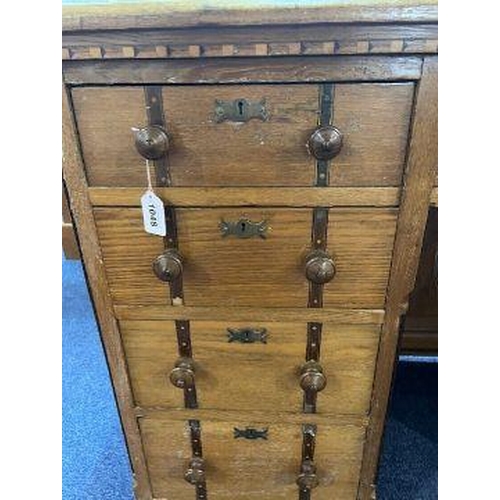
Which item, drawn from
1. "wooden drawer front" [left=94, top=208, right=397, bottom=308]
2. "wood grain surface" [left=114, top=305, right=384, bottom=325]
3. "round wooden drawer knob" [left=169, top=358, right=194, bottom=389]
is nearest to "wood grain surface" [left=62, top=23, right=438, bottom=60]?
"wooden drawer front" [left=94, top=208, right=397, bottom=308]

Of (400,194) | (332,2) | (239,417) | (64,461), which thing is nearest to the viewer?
(332,2)

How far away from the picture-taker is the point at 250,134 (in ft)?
2.41

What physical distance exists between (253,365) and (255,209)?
30cm

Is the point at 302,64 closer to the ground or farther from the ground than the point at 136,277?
farther from the ground

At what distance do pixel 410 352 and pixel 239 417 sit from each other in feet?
2.18

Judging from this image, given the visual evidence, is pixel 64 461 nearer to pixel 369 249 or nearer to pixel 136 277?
pixel 136 277

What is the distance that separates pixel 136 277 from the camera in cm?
87

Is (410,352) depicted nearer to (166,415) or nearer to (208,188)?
(166,415)

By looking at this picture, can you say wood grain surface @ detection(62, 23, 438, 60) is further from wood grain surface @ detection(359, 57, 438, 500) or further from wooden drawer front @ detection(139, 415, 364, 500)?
wooden drawer front @ detection(139, 415, 364, 500)

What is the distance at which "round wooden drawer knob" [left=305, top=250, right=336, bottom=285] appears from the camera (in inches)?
31.6

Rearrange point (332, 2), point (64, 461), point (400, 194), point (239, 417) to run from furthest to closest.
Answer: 1. point (64, 461)
2. point (239, 417)
3. point (400, 194)
4. point (332, 2)

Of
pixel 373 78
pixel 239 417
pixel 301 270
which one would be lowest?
pixel 239 417

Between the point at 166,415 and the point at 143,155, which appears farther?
the point at 166,415
